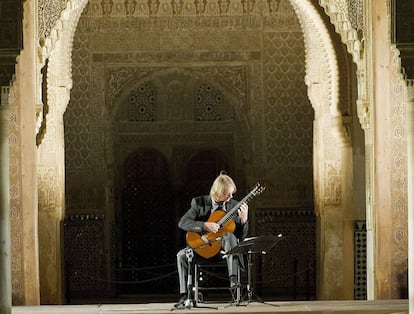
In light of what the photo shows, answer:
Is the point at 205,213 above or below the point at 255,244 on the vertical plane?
above

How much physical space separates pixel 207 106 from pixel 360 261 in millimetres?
3628

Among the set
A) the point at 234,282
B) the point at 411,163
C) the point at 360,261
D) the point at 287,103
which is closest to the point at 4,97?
the point at 234,282

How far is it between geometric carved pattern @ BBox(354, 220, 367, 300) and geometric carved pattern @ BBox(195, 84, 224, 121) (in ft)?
11.0

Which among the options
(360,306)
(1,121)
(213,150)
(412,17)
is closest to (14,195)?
(1,121)

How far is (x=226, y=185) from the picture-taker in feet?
25.7

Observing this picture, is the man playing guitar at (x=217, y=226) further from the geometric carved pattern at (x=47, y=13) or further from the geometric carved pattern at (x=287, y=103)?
the geometric carved pattern at (x=287, y=103)

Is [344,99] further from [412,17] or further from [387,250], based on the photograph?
[412,17]

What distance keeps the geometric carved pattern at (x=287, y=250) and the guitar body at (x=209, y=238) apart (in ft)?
20.4

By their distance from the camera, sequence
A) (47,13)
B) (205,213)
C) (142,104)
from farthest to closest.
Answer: (142,104) < (47,13) < (205,213)

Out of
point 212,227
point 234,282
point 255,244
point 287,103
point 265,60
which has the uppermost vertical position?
point 265,60

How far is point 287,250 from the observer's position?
14.2m

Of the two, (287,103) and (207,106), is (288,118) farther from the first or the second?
(207,106)

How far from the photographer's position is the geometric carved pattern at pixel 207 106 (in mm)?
14609

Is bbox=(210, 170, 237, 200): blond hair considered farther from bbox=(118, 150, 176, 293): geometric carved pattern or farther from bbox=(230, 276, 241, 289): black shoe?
bbox=(118, 150, 176, 293): geometric carved pattern
